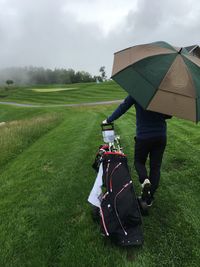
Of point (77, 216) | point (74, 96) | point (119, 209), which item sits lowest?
point (74, 96)

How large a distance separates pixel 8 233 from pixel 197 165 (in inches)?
163

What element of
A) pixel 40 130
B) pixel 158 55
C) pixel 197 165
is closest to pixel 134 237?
pixel 158 55

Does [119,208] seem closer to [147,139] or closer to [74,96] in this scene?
[147,139]

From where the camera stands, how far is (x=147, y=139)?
13.7ft

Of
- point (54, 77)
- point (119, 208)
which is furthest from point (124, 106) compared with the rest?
point (54, 77)

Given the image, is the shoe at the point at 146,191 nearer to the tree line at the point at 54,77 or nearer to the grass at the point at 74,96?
the grass at the point at 74,96

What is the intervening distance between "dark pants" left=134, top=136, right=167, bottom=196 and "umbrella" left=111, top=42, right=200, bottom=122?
759 millimetres

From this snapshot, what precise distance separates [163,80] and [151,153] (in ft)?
4.06

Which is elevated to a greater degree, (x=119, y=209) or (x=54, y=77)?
(x=119, y=209)

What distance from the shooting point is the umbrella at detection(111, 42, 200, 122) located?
3.56 metres

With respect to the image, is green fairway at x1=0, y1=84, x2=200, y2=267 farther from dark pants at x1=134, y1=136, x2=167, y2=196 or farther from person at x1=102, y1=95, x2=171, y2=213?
dark pants at x1=134, y1=136, x2=167, y2=196

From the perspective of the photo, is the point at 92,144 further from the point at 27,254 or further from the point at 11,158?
the point at 27,254

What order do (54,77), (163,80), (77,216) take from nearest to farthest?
1. (163,80)
2. (77,216)
3. (54,77)

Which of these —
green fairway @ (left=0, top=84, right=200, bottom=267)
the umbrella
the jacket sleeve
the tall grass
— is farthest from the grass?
the umbrella
